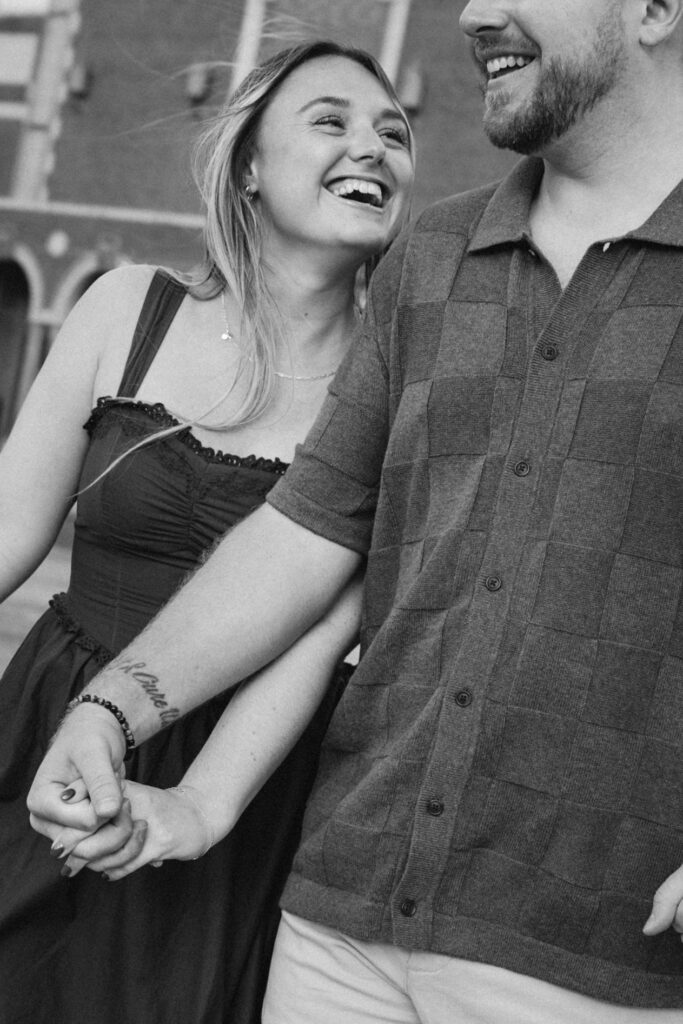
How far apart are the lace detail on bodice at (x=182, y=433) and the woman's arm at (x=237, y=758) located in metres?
0.44

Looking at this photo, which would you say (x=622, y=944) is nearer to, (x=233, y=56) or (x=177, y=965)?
(x=177, y=965)

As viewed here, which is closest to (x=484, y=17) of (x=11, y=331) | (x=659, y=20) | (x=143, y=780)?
(x=659, y=20)

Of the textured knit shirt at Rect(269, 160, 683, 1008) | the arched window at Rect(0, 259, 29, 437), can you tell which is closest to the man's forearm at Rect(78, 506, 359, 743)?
the textured knit shirt at Rect(269, 160, 683, 1008)

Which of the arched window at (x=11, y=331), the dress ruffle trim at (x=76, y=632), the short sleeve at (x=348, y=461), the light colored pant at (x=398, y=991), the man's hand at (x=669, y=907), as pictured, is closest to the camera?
the man's hand at (x=669, y=907)

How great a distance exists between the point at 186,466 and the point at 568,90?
3.26ft

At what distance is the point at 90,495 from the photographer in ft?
8.53

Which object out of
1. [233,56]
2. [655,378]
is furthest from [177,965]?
[233,56]

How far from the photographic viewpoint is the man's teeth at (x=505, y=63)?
6.57 ft

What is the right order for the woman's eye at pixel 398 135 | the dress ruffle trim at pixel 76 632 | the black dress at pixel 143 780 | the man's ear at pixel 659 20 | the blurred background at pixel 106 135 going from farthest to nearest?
the blurred background at pixel 106 135, the woman's eye at pixel 398 135, the dress ruffle trim at pixel 76 632, the black dress at pixel 143 780, the man's ear at pixel 659 20

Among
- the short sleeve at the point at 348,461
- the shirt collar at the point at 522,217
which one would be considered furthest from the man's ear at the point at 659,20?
the short sleeve at the point at 348,461

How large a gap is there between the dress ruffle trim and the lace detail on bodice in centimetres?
33

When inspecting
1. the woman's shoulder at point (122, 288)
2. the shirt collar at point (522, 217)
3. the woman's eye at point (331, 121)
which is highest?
the woman's eye at point (331, 121)

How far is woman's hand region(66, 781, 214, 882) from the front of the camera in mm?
1707

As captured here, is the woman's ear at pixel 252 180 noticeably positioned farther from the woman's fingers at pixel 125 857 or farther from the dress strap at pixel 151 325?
the woman's fingers at pixel 125 857
